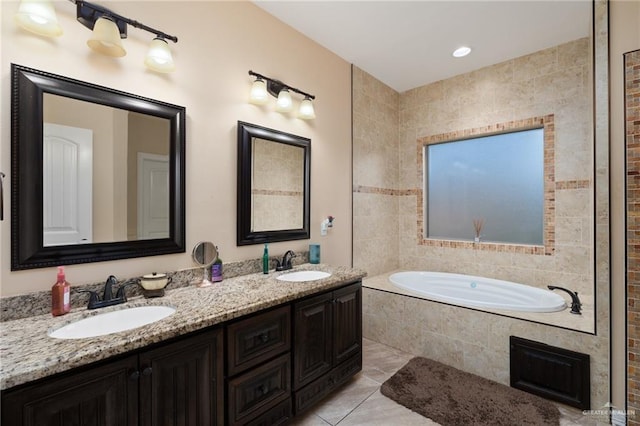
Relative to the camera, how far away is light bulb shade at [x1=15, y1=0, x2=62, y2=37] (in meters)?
1.24

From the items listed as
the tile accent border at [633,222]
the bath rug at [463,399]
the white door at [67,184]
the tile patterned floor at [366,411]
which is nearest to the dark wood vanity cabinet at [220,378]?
the tile patterned floor at [366,411]

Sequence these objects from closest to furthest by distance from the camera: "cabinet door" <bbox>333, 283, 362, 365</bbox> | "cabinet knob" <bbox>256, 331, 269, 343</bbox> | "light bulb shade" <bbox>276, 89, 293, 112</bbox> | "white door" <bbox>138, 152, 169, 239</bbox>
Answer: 1. "cabinet knob" <bbox>256, 331, 269, 343</bbox>
2. "white door" <bbox>138, 152, 169, 239</bbox>
3. "cabinet door" <bbox>333, 283, 362, 365</bbox>
4. "light bulb shade" <bbox>276, 89, 293, 112</bbox>

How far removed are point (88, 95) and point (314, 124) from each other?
1707 mm

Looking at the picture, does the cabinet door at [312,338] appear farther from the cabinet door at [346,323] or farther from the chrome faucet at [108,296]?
the chrome faucet at [108,296]

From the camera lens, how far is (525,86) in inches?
119

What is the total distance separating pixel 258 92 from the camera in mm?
2133

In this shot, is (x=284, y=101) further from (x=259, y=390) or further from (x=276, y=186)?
(x=259, y=390)

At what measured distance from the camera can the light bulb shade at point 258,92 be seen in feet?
6.99

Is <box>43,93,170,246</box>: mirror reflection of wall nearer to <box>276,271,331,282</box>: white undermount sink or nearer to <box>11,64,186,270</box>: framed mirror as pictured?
<box>11,64,186,270</box>: framed mirror

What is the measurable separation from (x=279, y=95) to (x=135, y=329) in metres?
1.88

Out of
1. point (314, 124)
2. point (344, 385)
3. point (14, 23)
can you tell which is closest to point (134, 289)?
point (14, 23)

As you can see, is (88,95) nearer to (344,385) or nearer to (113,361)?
(113,361)

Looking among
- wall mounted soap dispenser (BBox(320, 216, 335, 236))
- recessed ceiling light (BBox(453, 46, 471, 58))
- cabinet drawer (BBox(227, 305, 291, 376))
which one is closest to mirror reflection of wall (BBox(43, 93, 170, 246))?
cabinet drawer (BBox(227, 305, 291, 376))

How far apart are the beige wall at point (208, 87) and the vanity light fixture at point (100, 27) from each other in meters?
0.05
